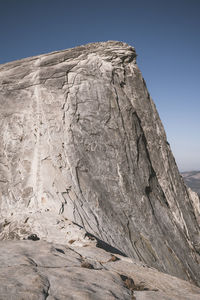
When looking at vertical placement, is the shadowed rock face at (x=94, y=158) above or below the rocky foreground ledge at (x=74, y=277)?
above

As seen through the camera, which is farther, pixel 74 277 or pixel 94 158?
pixel 94 158

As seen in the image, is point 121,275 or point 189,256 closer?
point 121,275

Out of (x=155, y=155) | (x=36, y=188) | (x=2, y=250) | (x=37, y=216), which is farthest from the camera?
(x=155, y=155)

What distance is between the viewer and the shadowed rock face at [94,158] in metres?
9.02

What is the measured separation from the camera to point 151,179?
1182 centimetres

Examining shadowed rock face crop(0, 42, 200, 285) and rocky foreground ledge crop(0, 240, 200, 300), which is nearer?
rocky foreground ledge crop(0, 240, 200, 300)

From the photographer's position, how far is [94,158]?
34.3ft

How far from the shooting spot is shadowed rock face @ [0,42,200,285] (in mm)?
9023

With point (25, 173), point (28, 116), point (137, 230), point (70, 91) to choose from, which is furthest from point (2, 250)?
point (70, 91)

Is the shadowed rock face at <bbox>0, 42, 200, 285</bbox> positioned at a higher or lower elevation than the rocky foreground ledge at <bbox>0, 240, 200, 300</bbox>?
higher

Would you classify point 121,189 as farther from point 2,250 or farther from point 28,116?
point 2,250

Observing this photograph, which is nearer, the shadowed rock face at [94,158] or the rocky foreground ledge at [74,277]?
the rocky foreground ledge at [74,277]

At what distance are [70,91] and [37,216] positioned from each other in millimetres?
6007

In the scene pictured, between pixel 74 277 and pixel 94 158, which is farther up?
Answer: pixel 94 158
